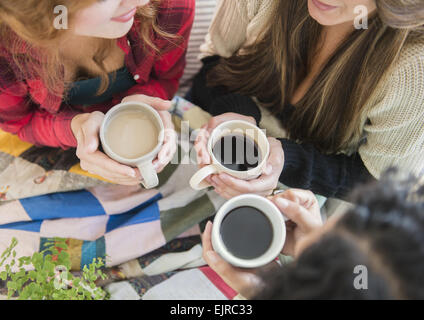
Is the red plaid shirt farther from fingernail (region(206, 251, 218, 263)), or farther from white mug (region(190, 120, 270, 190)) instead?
fingernail (region(206, 251, 218, 263))

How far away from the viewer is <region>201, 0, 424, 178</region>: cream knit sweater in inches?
29.4

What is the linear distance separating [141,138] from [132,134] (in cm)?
2

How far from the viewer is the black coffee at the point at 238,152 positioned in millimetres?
813

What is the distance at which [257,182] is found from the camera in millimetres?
828

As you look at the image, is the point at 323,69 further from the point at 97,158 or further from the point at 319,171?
the point at 97,158

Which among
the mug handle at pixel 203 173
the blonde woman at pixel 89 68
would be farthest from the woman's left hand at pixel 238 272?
the blonde woman at pixel 89 68

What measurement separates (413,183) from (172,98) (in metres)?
0.89

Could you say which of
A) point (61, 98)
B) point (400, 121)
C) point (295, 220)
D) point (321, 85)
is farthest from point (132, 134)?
point (400, 121)

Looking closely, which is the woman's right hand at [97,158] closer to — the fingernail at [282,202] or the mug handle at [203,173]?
the mug handle at [203,173]

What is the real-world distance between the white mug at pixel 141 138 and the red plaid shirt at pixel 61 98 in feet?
0.76

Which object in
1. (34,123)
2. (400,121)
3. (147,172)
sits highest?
(400,121)

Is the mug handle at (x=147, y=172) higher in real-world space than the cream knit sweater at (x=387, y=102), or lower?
lower

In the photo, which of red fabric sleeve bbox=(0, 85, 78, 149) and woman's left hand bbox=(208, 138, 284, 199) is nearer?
woman's left hand bbox=(208, 138, 284, 199)

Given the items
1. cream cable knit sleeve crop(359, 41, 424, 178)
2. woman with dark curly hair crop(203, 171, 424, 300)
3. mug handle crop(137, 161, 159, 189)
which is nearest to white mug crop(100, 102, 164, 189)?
mug handle crop(137, 161, 159, 189)
